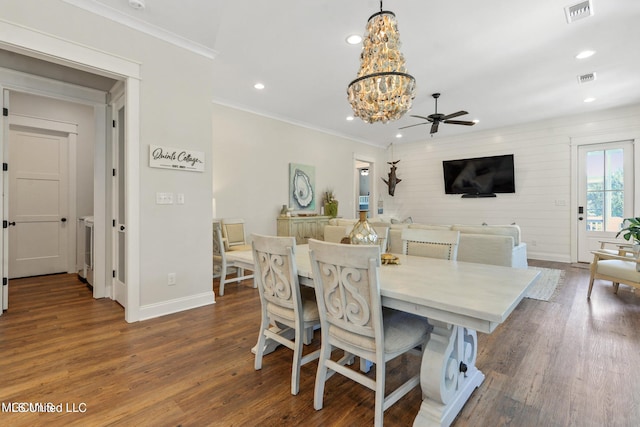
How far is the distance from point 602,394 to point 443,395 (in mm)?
1159

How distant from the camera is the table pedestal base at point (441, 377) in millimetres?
1533

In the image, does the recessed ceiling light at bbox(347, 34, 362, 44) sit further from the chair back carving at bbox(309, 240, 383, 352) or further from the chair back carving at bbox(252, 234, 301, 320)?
the chair back carving at bbox(309, 240, 383, 352)

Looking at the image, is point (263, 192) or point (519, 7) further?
point (263, 192)

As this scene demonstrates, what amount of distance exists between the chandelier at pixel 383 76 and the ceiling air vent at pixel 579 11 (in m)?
1.87

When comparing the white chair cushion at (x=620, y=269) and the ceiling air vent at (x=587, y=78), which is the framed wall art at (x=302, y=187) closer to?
the ceiling air vent at (x=587, y=78)

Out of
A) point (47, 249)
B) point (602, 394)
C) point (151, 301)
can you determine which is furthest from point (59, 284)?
point (602, 394)

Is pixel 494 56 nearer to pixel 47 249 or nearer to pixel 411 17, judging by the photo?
pixel 411 17

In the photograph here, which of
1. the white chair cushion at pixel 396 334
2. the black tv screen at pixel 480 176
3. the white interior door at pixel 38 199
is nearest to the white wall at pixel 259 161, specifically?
the white interior door at pixel 38 199

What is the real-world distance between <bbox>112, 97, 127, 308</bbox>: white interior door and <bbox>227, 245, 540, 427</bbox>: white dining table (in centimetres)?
250

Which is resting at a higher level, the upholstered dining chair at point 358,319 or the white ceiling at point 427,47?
the white ceiling at point 427,47

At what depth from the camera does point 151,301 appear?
3025mm

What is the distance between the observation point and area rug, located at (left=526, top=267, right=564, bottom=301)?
12.6 ft

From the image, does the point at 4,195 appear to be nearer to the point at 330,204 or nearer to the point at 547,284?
the point at 330,204

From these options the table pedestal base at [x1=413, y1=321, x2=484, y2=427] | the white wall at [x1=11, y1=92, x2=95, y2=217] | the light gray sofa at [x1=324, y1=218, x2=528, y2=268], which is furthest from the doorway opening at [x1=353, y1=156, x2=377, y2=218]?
the table pedestal base at [x1=413, y1=321, x2=484, y2=427]
